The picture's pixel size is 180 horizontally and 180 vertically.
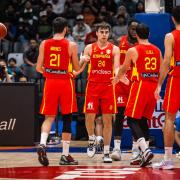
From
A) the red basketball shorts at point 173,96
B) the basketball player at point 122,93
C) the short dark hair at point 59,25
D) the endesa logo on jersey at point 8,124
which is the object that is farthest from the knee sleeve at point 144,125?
the endesa logo on jersey at point 8,124

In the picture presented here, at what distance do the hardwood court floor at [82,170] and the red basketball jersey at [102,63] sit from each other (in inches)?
47.4

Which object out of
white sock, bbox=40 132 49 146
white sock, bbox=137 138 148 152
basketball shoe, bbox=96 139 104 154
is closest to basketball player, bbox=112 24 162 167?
white sock, bbox=137 138 148 152

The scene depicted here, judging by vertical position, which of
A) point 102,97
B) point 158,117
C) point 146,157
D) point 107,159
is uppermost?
point 102,97

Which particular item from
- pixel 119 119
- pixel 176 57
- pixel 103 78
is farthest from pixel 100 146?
pixel 176 57

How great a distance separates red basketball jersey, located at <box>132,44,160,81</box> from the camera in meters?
9.38

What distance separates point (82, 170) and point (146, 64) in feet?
5.58

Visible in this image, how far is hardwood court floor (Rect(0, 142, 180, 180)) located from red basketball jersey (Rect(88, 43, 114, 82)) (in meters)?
1.20

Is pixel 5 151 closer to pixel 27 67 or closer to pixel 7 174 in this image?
pixel 7 174

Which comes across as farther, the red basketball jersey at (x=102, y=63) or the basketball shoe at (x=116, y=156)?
the basketball shoe at (x=116, y=156)

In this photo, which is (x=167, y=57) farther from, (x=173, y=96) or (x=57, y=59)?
(x=57, y=59)

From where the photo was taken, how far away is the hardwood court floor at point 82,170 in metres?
8.15

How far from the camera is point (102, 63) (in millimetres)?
9969

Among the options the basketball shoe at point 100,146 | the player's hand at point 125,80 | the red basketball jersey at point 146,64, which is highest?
the red basketball jersey at point 146,64

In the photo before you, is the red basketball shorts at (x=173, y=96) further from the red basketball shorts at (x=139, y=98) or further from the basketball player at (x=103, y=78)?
the basketball player at (x=103, y=78)
